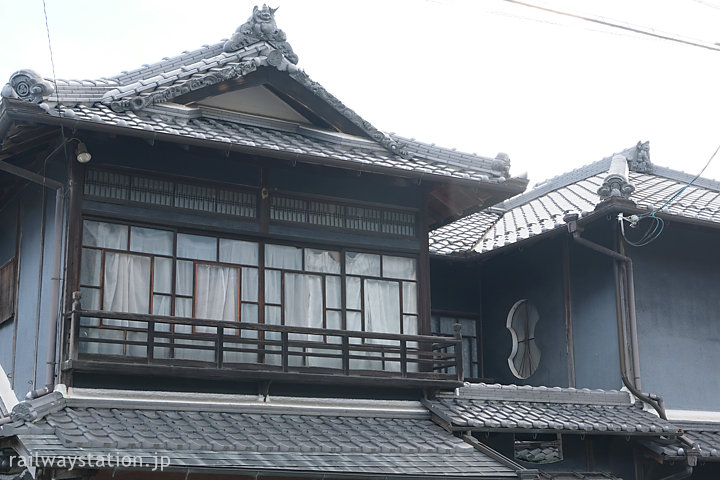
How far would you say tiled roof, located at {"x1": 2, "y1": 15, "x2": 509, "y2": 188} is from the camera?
45.4 feet

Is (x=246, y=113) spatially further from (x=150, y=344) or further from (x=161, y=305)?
(x=150, y=344)

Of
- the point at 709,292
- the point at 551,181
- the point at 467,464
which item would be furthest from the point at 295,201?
the point at 551,181

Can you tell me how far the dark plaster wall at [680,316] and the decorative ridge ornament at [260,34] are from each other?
7.01 meters

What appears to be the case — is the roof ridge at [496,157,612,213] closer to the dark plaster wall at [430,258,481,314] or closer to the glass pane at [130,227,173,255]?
the dark plaster wall at [430,258,481,314]

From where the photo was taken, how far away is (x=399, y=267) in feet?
→ 54.4

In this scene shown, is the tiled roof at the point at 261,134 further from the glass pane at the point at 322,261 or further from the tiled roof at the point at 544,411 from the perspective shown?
the tiled roof at the point at 544,411

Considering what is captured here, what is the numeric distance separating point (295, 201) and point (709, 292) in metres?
8.13

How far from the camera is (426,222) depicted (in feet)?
55.5

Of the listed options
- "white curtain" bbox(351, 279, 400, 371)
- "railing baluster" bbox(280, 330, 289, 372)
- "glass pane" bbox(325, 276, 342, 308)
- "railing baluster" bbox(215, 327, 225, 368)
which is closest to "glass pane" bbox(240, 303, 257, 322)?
"railing baluster" bbox(280, 330, 289, 372)

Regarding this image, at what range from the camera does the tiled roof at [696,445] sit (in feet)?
52.4

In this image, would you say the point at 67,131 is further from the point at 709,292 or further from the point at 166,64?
the point at 709,292

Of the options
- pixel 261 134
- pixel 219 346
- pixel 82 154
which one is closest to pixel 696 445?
pixel 219 346

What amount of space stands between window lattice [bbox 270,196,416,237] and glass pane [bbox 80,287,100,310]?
2.98 metres

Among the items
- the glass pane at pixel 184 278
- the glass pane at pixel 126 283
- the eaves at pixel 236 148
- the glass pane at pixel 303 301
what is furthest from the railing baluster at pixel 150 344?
the eaves at pixel 236 148
